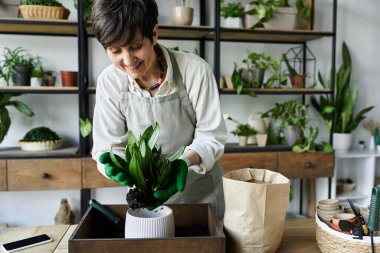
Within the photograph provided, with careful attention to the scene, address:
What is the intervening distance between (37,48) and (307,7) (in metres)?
2.04

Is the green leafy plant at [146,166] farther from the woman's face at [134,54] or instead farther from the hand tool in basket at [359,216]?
the hand tool in basket at [359,216]

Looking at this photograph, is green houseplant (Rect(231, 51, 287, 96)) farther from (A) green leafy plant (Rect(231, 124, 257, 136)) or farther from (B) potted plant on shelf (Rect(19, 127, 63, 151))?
(B) potted plant on shelf (Rect(19, 127, 63, 151))

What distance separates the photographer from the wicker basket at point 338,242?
936mm

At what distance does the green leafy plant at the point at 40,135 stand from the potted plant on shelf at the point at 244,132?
4.30 feet

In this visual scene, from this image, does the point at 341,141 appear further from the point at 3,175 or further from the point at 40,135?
the point at 3,175

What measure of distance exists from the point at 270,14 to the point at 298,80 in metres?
0.56

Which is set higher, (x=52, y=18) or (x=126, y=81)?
(x=52, y=18)

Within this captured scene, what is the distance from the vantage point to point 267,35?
2768 millimetres

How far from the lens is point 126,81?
137 centimetres

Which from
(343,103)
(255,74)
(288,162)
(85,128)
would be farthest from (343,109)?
(85,128)

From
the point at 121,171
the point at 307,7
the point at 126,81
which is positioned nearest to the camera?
the point at 121,171

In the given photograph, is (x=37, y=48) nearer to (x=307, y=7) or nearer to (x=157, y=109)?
(x=157, y=109)

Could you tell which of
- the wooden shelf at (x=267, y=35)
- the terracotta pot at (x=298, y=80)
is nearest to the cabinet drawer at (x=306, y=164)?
the terracotta pot at (x=298, y=80)

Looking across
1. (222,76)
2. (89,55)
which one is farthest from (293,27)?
(89,55)
